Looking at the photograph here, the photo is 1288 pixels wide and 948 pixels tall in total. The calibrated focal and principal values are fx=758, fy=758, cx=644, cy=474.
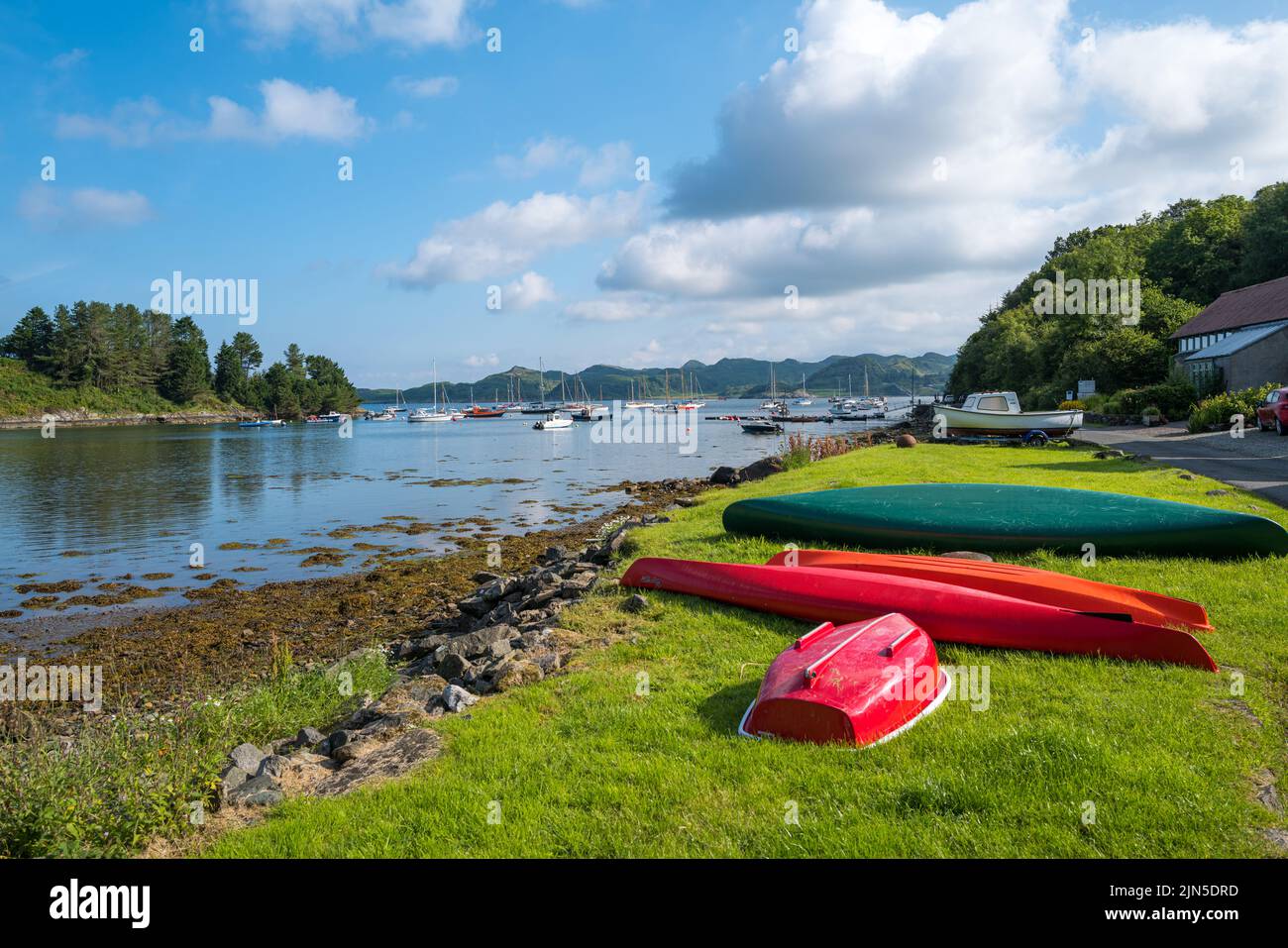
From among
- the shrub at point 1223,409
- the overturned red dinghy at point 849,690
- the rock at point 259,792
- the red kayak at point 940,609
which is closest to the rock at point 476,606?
the red kayak at point 940,609

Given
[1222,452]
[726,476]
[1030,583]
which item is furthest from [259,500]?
[1222,452]

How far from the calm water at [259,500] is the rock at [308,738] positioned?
11.1 metres

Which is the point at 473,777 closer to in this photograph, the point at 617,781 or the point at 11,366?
the point at 617,781

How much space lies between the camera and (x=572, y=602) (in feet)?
33.2

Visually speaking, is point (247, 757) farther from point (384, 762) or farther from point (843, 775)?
point (843, 775)

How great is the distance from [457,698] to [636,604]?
2.93 meters

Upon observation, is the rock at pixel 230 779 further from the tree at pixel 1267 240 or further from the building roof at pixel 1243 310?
the tree at pixel 1267 240

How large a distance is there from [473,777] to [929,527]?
305 inches

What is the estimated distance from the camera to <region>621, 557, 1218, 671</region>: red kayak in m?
6.25

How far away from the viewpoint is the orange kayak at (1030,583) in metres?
6.92

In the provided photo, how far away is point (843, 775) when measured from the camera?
4.59 m

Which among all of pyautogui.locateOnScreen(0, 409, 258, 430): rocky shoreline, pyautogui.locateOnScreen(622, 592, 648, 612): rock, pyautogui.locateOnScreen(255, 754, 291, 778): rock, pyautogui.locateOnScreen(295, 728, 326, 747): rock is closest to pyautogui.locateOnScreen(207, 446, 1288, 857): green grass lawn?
pyautogui.locateOnScreen(255, 754, 291, 778): rock
